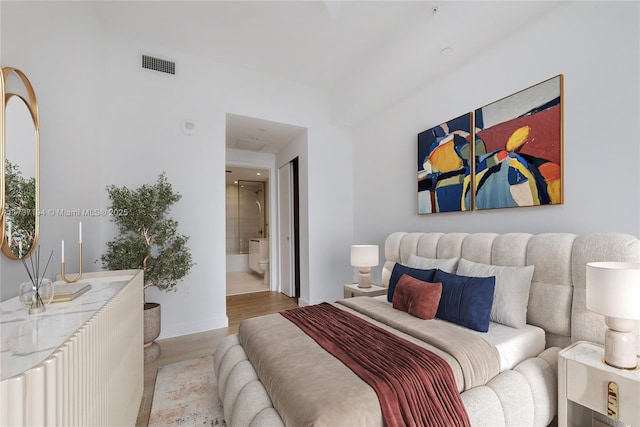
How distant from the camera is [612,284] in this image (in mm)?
1292

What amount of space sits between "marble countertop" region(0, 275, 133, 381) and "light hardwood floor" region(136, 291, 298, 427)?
1088 mm

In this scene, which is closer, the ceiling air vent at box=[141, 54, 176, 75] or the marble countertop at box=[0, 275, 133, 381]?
the marble countertop at box=[0, 275, 133, 381]

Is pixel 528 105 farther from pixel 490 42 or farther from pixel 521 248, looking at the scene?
pixel 521 248

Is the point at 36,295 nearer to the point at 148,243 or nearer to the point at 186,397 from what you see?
the point at 186,397

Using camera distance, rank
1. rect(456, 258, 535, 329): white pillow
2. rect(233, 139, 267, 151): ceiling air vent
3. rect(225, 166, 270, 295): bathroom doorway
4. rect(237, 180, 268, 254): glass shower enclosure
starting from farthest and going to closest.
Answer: rect(237, 180, 268, 254): glass shower enclosure, rect(225, 166, 270, 295): bathroom doorway, rect(233, 139, 267, 151): ceiling air vent, rect(456, 258, 535, 329): white pillow

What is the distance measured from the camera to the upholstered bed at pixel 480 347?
1.20 meters

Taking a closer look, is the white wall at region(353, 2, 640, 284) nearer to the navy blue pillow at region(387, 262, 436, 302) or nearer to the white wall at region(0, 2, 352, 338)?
the navy blue pillow at region(387, 262, 436, 302)

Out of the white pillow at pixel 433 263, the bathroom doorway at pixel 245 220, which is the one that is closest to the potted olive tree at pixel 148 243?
the white pillow at pixel 433 263

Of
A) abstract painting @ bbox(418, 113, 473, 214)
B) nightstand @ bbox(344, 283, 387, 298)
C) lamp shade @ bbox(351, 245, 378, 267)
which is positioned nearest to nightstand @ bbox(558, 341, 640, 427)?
abstract painting @ bbox(418, 113, 473, 214)

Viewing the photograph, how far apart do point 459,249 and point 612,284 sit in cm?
115

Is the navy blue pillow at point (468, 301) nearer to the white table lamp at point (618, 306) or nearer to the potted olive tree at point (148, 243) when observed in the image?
the white table lamp at point (618, 306)

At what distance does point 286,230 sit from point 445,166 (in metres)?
Answer: 2.99

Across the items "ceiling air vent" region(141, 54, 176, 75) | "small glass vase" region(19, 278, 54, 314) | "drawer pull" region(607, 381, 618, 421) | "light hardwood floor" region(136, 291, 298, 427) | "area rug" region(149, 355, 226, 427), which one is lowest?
"light hardwood floor" region(136, 291, 298, 427)

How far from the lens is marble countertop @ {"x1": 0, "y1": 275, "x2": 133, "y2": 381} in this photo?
2.16ft
